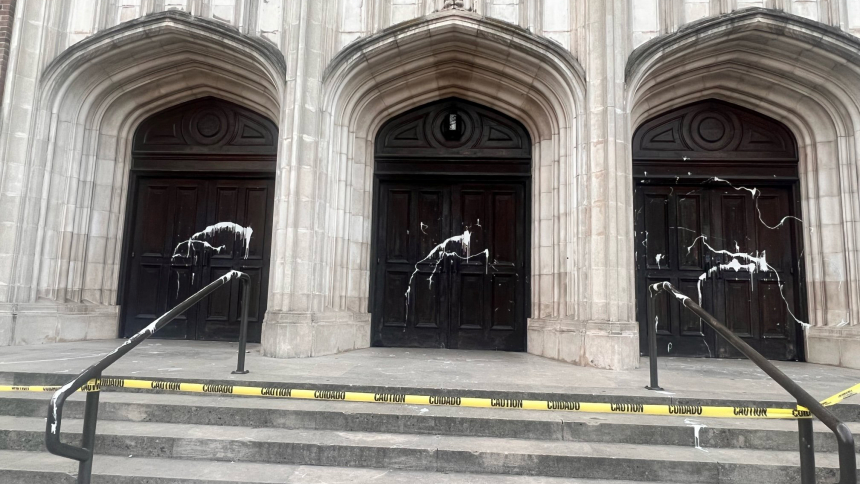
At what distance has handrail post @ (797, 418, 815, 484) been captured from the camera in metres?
2.46

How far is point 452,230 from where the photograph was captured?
8.05 meters

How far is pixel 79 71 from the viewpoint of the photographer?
760cm

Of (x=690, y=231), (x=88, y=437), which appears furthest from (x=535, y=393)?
(x=690, y=231)

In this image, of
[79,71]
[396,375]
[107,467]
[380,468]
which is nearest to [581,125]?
[396,375]

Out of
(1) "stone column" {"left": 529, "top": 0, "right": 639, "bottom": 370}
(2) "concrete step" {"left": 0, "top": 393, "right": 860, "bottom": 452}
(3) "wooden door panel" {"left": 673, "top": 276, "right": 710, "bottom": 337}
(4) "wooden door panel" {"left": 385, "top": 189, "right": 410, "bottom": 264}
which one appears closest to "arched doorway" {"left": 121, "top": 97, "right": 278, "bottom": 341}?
(4) "wooden door panel" {"left": 385, "top": 189, "right": 410, "bottom": 264}

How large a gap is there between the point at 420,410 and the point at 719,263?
586cm

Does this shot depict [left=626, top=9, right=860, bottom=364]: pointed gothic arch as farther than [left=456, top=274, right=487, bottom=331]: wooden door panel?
No

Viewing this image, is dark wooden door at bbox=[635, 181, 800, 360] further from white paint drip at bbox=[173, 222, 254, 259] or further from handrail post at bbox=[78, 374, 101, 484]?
handrail post at bbox=[78, 374, 101, 484]

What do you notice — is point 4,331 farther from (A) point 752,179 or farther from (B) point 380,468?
(A) point 752,179

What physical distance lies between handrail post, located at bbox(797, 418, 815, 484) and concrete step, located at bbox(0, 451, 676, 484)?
1110mm

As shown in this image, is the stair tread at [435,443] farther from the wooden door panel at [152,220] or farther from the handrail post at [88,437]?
the wooden door panel at [152,220]

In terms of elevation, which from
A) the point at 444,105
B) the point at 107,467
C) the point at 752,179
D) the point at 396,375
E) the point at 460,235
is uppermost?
the point at 444,105

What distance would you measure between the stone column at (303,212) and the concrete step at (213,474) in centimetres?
270

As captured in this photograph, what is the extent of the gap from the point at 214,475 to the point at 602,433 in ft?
8.96
